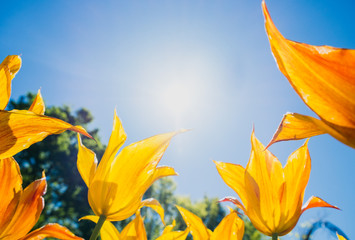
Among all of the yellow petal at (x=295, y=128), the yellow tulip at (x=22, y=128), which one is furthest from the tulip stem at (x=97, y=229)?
the yellow petal at (x=295, y=128)

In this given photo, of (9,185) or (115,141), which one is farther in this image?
(115,141)

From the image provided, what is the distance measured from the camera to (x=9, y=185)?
468 millimetres

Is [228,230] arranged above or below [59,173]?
above

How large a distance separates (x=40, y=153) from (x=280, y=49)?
20214 millimetres

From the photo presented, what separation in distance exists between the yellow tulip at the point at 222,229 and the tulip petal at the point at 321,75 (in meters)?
0.43

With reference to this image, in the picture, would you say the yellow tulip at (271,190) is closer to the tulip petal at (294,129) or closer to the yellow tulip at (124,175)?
the yellow tulip at (124,175)

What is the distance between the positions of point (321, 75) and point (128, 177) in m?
0.42

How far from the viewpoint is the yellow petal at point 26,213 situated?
1.53 ft

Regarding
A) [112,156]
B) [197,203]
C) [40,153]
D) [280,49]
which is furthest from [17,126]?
[197,203]

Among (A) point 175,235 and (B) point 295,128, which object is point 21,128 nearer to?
(B) point 295,128

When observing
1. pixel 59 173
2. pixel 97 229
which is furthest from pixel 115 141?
pixel 59 173

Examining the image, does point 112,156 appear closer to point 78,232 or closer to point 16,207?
point 16,207

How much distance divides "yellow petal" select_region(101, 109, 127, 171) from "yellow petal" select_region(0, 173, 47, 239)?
135mm

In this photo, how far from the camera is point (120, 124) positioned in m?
0.62
